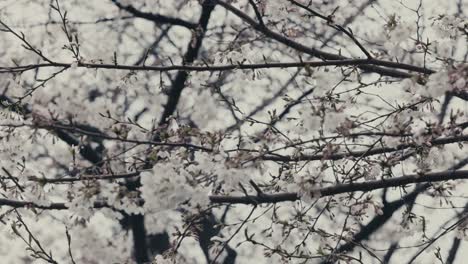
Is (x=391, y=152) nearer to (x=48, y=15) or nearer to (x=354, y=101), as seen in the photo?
(x=354, y=101)

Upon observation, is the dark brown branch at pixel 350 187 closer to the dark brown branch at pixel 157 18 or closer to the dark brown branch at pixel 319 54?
the dark brown branch at pixel 319 54

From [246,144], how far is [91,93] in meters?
5.93

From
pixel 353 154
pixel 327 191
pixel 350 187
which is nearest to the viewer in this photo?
pixel 327 191

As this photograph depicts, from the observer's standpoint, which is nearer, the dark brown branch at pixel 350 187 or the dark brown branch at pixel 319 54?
the dark brown branch at pixel 350 187

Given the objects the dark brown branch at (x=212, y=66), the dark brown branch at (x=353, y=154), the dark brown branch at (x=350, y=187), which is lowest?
the dark brown branch at (x=350, y=187)

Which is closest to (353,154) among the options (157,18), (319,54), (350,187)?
(350,187)

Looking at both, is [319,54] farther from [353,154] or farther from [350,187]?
[350,187]

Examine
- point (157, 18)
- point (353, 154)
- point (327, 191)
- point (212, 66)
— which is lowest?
point (327, 191)

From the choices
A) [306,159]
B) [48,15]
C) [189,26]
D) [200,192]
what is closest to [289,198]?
[306,159]

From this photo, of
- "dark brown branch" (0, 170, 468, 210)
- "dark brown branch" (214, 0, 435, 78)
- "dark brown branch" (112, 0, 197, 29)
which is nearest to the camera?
"dark brown branch" (0, 170, 468, 210)

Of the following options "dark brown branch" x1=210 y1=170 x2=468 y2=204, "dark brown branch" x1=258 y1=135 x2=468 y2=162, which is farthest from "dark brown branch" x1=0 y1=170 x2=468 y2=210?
"dark brown branch" x1=258 y1=135 x2=468 y2=162

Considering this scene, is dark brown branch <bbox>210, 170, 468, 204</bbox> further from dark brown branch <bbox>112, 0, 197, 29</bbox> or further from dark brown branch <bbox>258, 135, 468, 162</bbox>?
dark brown branch <bbox>112, 0, 197, 29</bbox>

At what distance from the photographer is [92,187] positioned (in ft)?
10.6

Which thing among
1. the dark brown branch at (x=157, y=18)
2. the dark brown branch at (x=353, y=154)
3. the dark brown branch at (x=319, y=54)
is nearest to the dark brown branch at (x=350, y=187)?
the dark brown branch at (x=353, y=154)
